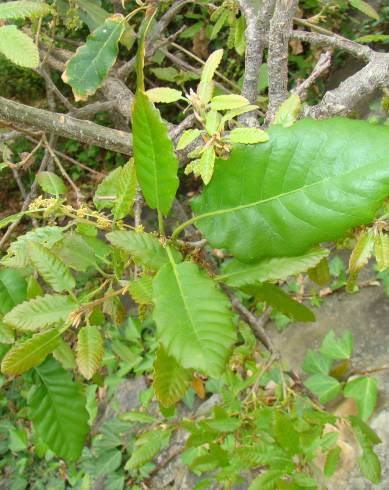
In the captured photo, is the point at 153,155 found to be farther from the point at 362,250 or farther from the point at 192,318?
the point at 362,250

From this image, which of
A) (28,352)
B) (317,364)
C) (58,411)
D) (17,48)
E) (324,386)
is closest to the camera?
(28,352)

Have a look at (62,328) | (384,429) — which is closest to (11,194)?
(384,429)

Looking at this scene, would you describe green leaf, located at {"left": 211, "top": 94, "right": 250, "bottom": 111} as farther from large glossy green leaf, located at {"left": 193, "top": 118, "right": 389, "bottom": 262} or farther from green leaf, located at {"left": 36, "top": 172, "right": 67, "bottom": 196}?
green leaf, located at {"left": 36, "top": 172, "right": 67, "bottom": 196}

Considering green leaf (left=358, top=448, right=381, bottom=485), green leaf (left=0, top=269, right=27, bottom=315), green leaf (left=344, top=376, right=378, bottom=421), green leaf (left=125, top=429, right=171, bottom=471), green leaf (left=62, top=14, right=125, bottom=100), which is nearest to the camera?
green leaf (left=0, top=269, right=27, bottom=315)

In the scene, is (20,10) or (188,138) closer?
(188,138)

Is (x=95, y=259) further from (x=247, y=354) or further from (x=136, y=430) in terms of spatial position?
(x=136, y=430)

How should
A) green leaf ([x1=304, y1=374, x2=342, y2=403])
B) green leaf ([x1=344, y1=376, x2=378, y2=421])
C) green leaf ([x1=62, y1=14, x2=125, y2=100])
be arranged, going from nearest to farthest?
green leaf ([x1=62, y1=14, x2=125, y2=100]) → green leaf ([x1=344, y1=376, x2=378, y2=421]) → green leaf ([x1=304, y1=374, x2=342, y2=403])

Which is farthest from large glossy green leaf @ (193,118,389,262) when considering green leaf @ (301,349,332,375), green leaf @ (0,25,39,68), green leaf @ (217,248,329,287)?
green leaf @ (301,349,332,375)

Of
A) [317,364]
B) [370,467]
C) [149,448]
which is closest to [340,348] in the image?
[317,364]
